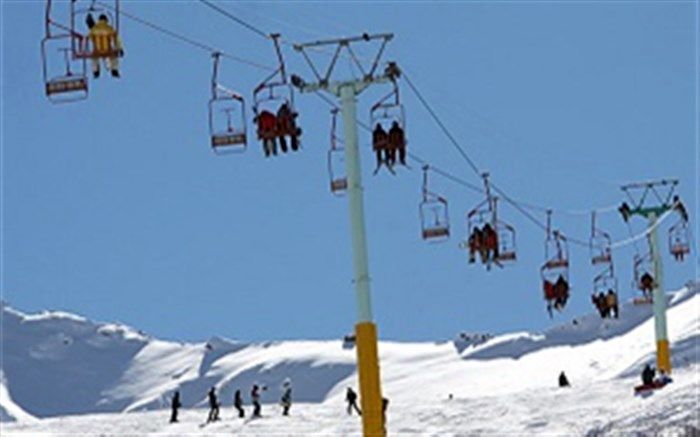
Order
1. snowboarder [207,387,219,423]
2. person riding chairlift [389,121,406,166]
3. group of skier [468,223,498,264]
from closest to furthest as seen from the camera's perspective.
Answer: person riding chairlift [389,121,406,166] < group of skier [468,223,498,264] < snowboarder [207,387,219,423]

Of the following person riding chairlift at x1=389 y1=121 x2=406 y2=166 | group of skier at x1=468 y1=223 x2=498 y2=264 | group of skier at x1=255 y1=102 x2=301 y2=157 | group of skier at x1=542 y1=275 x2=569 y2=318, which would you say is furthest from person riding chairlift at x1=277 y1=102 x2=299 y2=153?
group of skier at x1=542 y1=275 x2=569 y2=318

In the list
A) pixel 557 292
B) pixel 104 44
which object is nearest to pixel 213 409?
pixel 557 292

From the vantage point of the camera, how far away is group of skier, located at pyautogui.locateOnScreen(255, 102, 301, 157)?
1375 inches

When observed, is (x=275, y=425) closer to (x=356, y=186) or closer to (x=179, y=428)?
(x=179, y=428)

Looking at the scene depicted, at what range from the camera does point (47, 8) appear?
1037 inches

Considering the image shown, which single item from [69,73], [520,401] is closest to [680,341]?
[520,401]

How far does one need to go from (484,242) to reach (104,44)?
21.0 meters

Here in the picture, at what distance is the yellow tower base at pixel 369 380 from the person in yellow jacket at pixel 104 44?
1061cm

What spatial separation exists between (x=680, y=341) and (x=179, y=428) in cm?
11997

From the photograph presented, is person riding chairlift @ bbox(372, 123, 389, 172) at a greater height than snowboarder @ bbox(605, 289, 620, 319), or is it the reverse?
person riding chairlift @ bbox(372, 123, 389, 172)

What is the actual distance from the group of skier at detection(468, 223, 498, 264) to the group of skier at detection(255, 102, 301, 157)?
12795mm

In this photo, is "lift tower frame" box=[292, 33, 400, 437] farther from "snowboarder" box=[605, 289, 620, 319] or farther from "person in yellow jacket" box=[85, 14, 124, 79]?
"snowboarder" box=[605, 289, 620, 319]

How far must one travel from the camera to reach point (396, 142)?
38.3m

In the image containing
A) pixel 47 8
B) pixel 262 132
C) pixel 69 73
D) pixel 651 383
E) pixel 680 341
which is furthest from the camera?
pixel 680 341
